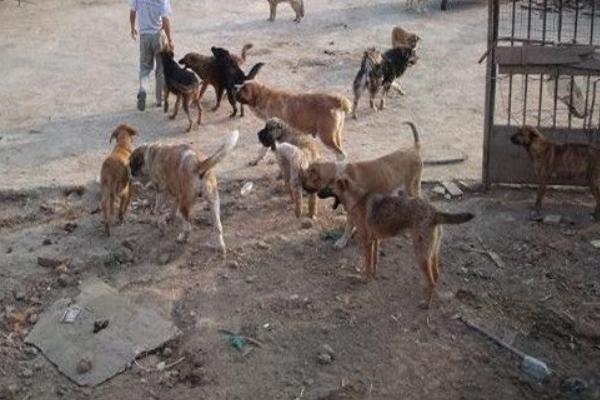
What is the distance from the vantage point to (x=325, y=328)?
8.88 m

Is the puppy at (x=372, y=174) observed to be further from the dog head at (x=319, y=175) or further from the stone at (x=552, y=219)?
the stone at (x=552, y=219)

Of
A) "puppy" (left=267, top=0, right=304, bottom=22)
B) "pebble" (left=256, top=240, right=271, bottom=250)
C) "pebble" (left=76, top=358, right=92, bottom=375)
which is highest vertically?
"puppy" (left=267, top=0, right=304, bottom=22)

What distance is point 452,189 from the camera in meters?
11.9

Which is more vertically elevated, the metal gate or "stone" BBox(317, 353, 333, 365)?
the metal gate

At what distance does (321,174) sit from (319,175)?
0.03 m

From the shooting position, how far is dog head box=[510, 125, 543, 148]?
11070mm

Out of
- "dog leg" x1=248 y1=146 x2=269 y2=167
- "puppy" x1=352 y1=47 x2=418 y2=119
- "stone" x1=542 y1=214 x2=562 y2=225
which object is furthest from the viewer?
"puppy" x1=352 y1=47 x2=418 y2=119

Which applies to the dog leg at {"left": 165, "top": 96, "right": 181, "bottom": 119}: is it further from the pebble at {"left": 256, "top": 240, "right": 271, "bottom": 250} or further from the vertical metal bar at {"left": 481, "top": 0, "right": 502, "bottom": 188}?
the vertical metal bar at {"left": 481, "top": 0, "right": 502, "bottom": 188}

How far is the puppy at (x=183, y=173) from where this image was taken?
10078 millimetres

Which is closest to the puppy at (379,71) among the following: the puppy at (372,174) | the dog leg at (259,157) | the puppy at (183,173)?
the dog leg at (259,157)

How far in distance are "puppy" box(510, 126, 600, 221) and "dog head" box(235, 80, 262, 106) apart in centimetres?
412

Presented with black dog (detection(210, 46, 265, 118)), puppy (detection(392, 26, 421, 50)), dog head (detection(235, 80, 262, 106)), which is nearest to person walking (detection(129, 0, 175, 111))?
black dog (detection(210, 46, 265, 118))

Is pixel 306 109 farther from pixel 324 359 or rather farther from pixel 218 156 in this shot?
pixel 324 359

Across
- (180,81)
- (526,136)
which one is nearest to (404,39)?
(180,81)
